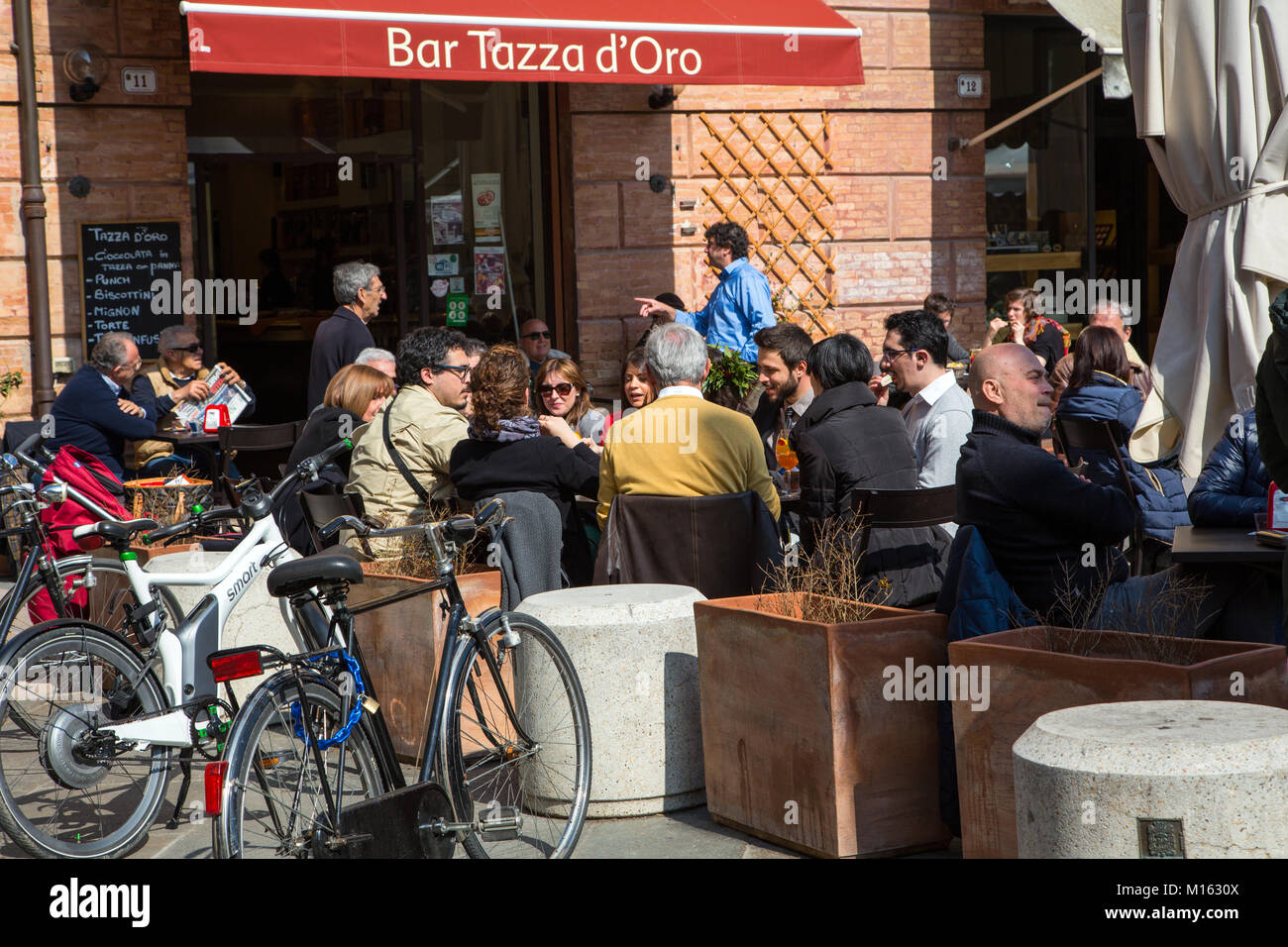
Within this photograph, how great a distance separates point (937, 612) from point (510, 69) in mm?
5815

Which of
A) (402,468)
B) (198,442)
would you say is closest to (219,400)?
(198,442)

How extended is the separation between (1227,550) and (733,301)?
19.3 ft

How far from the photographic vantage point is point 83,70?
10.1m

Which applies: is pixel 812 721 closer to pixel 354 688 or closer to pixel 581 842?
pixel 581 842

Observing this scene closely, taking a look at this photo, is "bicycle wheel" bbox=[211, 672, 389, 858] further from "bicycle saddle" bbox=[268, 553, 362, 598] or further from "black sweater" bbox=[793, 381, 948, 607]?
"black sweater" bbox=[793, 381, 948, 607]

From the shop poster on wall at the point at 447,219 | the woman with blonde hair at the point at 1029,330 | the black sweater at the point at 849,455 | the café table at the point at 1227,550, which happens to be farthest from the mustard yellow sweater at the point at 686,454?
the shop poster on wall at the point at 447,219

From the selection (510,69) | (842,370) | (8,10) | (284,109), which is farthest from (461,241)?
(842,370)

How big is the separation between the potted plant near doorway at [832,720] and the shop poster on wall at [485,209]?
25.5 feet

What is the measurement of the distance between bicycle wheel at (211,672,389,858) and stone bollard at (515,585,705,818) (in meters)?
1.09

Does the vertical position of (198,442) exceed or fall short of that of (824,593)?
it exceeds it

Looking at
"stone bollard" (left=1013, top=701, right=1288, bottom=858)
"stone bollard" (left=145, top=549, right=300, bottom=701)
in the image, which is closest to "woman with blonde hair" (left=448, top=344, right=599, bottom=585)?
"stone bollard" (left=145, top=549, right=300, bottom=701)

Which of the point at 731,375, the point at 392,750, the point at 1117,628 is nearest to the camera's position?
the point at 1117,628

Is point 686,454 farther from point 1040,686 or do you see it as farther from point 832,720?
point 1040,686

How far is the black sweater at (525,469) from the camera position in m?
5.96
